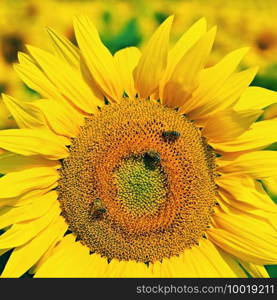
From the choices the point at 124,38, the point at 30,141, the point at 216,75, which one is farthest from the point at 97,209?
the point at 124,38

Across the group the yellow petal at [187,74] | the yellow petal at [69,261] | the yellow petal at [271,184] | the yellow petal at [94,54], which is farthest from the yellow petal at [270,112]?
the yellow petal at [69,261]

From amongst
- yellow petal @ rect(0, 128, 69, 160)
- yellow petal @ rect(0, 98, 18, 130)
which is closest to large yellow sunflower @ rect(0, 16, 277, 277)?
yellow petal @ rect(0, 128, 69, 160)

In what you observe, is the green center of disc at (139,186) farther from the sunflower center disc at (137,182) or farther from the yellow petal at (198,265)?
the yellow petal at (198,265)

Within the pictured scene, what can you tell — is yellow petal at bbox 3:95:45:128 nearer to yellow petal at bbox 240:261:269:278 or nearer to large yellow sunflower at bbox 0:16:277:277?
large yellow sunflower at bbox 0:16:277:277

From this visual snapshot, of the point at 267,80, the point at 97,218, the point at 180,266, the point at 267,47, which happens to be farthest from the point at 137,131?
the point at 267,47
